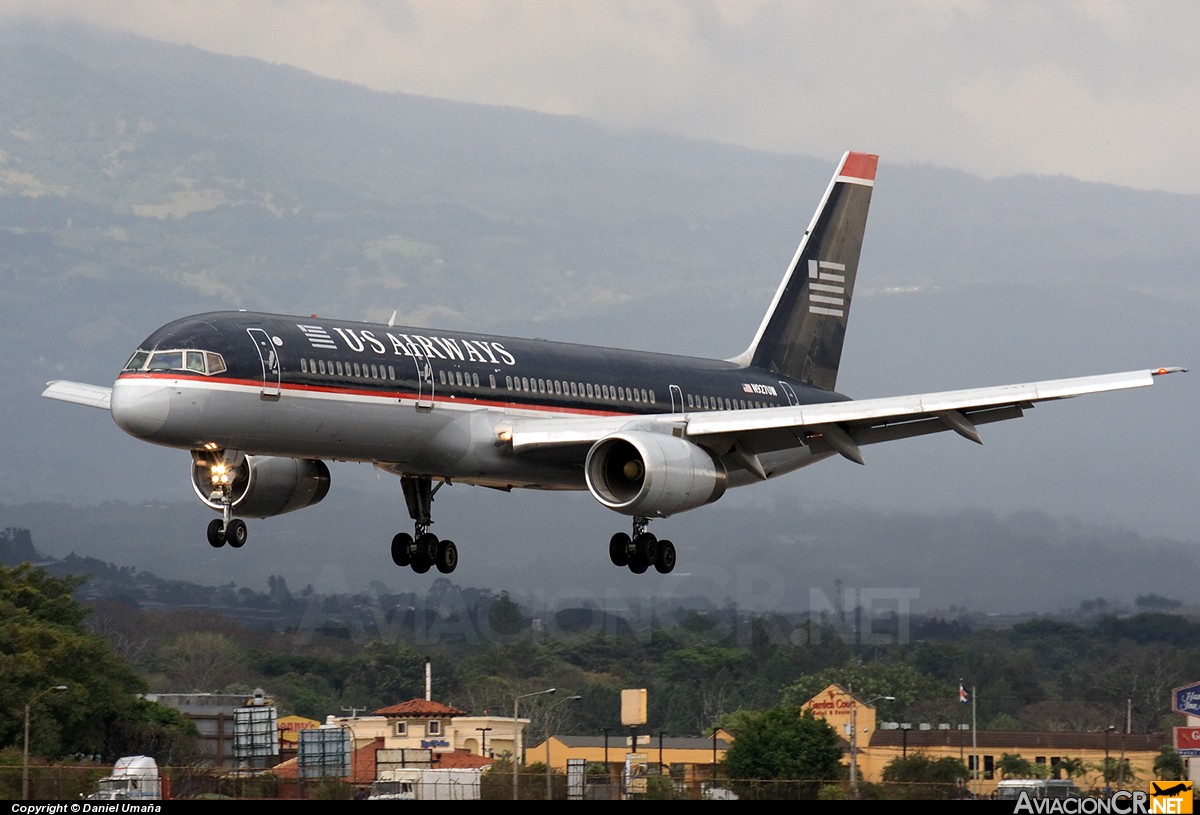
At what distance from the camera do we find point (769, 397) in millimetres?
48469

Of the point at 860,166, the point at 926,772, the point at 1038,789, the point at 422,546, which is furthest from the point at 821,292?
the point at 926,772

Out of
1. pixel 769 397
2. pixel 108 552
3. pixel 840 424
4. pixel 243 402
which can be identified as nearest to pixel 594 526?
pixel 108 552

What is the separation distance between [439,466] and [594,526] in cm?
5694

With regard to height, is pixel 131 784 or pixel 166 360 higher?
pixel 166 360

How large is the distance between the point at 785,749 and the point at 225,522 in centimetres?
3302

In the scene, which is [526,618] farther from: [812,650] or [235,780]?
[235,780]

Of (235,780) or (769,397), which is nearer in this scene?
(769,397)

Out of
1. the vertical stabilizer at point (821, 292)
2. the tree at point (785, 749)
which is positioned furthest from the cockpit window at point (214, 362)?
the tree at point (785, 749)

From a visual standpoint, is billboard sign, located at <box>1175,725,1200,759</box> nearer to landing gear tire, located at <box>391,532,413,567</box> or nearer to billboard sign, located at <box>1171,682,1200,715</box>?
billboard sign, located at <box>1171,682,1200,715</box>

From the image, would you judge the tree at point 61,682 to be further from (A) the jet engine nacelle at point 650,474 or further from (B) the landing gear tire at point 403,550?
(A) the jet engine nacelle at point 650,474

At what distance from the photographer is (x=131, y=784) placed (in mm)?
54594

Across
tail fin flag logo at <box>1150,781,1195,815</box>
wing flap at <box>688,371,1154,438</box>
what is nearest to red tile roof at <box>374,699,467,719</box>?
wing flap at <box>688,371,1154,438</box>

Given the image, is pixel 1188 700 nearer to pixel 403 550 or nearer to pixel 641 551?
pixel 641 551

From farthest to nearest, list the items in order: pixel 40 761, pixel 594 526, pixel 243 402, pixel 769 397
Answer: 1. pixel 594 526
2. pixel 40 761
3. pixel 769 397
4. pixel 243 402
